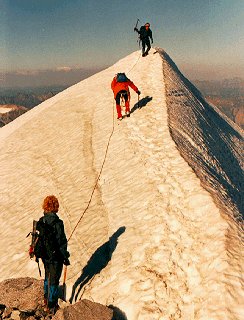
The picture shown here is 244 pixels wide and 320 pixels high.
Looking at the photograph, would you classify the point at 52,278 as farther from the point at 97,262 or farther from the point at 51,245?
the point at 97,262

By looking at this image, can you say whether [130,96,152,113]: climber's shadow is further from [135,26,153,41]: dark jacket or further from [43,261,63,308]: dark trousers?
[43,261,63,308]: dark trousers

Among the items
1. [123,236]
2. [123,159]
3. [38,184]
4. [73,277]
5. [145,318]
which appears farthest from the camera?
[38,184]

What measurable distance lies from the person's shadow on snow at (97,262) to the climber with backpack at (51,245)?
1.57 meters

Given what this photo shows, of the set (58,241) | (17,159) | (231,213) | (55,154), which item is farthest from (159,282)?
(17,159)

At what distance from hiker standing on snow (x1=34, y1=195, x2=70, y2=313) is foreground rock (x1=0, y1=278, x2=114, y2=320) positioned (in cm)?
50

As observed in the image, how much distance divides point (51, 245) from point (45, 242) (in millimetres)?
180

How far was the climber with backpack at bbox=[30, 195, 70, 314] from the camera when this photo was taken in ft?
28.0

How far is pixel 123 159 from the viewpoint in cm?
1831

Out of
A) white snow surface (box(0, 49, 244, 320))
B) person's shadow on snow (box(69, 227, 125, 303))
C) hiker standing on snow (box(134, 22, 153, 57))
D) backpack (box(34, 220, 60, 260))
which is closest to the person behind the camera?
backpack (box(34, 220, 60, 260))

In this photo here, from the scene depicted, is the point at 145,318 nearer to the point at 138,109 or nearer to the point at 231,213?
the point at 231,213

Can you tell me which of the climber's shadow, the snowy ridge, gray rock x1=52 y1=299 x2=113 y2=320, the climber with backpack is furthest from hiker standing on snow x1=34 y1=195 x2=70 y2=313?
the climber's shadow

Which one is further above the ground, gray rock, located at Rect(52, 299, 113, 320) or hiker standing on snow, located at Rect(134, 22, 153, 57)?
hiker standing on snow, located at Rect(134, 22, 153, 57)

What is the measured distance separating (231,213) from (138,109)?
46.0 ft

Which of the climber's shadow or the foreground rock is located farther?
the climber's shadow
